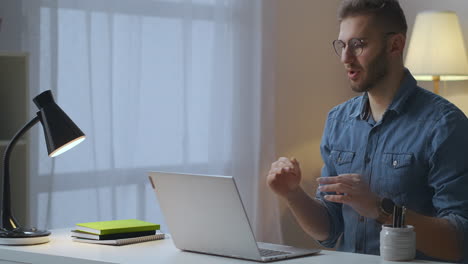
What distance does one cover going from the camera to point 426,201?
246cm

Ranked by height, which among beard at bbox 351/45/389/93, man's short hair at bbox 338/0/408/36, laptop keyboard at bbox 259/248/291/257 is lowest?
laptop keyboard at bbox 259/248/291/257

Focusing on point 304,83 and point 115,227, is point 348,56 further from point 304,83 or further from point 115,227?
point 304,83

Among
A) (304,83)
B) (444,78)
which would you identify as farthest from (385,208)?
(304,83)

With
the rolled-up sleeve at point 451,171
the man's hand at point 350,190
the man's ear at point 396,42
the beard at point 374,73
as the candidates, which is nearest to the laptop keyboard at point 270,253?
the man's hand at point 350,190

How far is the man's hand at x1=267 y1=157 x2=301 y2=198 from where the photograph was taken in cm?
227

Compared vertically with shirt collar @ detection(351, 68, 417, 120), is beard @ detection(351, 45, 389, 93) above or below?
above

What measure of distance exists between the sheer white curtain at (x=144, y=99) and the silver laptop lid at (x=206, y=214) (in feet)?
3.76

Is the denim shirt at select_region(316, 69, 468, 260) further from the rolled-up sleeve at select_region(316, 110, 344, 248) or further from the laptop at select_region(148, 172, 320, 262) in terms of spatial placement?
the laptop at select_region(148, 172, 320, 262)

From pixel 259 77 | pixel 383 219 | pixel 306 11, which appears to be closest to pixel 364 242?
pixel 383 219

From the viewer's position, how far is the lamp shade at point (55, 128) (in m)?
2.25

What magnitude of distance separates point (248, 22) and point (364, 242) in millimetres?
1633

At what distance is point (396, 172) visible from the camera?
247 centimetres

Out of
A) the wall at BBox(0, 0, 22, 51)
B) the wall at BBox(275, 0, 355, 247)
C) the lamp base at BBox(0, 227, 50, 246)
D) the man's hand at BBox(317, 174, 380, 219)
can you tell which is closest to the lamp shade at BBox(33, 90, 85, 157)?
the lamp base at BBox(0, 227, 50, 246)

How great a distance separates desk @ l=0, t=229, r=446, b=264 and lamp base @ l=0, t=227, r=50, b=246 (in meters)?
0.02
